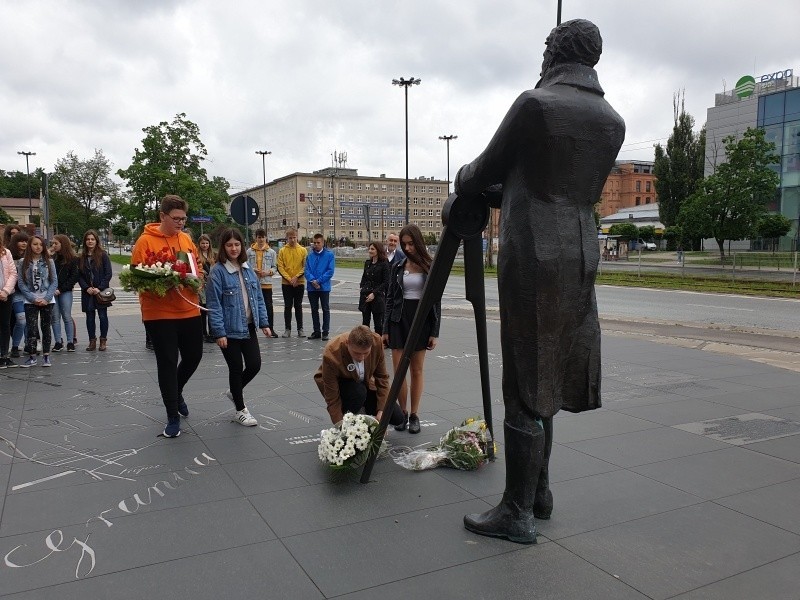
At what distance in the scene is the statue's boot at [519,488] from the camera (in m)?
3.19

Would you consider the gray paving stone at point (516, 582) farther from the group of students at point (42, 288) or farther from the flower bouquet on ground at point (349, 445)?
the group of students at point (42, 288)

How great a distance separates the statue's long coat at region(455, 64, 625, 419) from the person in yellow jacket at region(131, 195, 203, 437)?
9.69 ft

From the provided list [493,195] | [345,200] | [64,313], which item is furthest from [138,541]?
[345,200]

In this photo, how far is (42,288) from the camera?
337 inches

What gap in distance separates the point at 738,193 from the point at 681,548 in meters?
32.7

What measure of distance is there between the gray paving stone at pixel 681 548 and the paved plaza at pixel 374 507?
0.01 meters

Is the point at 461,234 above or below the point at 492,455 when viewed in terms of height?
above

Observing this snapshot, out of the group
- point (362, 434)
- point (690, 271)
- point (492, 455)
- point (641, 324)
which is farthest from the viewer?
point (690, 271)

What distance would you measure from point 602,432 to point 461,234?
2478mm

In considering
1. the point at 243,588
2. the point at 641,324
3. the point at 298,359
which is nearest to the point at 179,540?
the point at 243,588

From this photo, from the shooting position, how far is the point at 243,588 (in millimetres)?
2764

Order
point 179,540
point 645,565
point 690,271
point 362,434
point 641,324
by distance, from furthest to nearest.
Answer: point 690,271 < point 641,324 < point 362,434 < point 179,540 < point 645,565

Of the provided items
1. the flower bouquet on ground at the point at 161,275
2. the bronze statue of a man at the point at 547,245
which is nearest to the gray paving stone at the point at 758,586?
the bronze statue of a man at the point at 547,245

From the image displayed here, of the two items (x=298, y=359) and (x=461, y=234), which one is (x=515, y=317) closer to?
(x=461, y=234)
